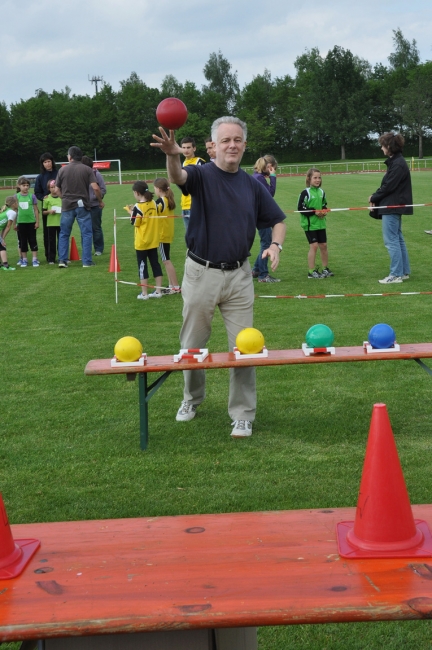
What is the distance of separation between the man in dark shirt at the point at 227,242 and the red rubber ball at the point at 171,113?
0.26 meters

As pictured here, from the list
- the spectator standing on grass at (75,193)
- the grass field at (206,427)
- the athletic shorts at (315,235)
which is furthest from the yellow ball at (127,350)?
the spectator standing on grass at (75,193)

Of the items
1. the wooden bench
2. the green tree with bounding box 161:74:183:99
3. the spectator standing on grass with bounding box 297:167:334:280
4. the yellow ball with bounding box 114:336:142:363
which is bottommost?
the wooden bench

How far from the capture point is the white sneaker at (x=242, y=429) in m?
6.15

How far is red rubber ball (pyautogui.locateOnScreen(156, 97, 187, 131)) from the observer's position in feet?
17.9

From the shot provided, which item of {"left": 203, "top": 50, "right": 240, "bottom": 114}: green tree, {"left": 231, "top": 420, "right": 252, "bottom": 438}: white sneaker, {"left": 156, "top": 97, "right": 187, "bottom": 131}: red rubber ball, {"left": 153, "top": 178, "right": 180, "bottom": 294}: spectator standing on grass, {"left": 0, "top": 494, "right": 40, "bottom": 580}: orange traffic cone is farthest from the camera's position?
{"left": 203, "top": 50, "right": 240, "bottom": 114}: green tree

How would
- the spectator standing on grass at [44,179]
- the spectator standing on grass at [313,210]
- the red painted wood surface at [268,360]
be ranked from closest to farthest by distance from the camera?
the red painted wood surface at [268,360] → the spectator standing on grass at [313,210] → the spectator standing on grass at [44,179]

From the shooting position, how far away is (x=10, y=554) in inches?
113

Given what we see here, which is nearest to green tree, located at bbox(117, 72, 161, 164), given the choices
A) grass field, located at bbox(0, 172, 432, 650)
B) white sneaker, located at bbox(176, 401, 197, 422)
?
grass field, located at bbox(0, 172, 432, 650)

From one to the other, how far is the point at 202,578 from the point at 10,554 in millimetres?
741

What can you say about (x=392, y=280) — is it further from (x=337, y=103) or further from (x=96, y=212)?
(x=337, y=103)

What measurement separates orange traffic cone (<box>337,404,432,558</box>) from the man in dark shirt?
9.65ft

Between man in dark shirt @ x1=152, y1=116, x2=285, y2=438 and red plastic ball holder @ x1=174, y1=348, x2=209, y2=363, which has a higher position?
man in dark shirt @ x1=152, y1=116, x2=285, y2=438

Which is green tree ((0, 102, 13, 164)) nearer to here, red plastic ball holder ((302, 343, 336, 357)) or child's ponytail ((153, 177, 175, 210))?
child's ponytail ((153, 177, 175, 210))

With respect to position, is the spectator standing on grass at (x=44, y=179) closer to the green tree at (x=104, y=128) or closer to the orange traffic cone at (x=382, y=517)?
the orange traffic cone at (x=382, y=517)
